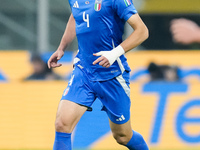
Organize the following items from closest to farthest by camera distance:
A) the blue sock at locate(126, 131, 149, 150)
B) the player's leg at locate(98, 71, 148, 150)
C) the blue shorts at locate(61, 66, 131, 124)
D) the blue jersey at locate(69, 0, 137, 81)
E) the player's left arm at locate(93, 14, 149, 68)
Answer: the player's left arm at locate(93, 14, 149, 68) → the blue jersey at locate(69, 0, 137, 81) → the blue shorts at locate(61, 66, 131, 124) → the player's leg at locate(98, 71, 148, 150) → the blue sock at locate(126, 131, 149, 150)

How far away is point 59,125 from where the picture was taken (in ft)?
16.5

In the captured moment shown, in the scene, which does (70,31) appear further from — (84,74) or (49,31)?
(49,31)

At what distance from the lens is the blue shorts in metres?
5.21

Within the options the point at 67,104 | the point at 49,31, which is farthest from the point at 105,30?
the point at 49,31

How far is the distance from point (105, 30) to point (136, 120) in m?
3.26

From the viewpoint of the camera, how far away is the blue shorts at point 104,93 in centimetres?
521

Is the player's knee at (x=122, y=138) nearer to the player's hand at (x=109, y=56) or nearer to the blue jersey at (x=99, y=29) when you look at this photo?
the blue jersey at (x=99, y=29)

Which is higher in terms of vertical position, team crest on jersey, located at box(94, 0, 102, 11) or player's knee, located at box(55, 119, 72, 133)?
team crest on jersey, located at box(94, 0, 102, 11)

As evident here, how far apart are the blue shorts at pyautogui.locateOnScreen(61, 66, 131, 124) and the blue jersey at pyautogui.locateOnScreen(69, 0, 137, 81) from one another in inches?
2.2

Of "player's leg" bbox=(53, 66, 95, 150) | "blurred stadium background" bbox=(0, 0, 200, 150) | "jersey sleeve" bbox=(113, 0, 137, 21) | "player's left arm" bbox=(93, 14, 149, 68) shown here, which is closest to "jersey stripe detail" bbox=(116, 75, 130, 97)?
"player's leg" bbox=(53, 66, 95, 150)

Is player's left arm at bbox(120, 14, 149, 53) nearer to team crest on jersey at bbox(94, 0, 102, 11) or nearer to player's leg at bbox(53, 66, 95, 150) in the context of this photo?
team crest on jersey at bbox(94, 0, 102, 11)

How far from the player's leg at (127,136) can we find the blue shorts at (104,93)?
0.07 meters

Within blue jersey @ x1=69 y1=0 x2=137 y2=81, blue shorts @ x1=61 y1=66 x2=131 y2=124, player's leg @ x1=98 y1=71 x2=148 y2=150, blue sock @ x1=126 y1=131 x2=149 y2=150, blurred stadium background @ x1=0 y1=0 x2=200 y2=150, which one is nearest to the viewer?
blue jersey @ x1=69 y1=0 x2=137 y2=81

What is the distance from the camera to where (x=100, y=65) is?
5.05 meters
